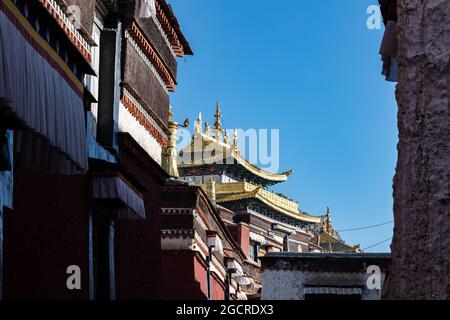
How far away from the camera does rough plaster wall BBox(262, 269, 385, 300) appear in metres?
19.9

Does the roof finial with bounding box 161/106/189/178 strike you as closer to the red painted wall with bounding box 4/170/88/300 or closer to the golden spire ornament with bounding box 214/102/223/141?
the red painted wall with bounding box 4/170/88/300

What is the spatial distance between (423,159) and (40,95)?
3.38 meters

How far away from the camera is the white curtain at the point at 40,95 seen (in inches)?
261

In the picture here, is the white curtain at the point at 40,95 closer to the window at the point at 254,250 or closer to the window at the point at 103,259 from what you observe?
the window at the point at 103,259

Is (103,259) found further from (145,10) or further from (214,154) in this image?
(214,154)

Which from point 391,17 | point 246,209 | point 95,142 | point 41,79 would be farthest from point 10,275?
point 246,209

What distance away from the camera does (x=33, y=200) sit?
10.3 meters

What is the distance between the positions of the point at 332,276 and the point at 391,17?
35.3ft

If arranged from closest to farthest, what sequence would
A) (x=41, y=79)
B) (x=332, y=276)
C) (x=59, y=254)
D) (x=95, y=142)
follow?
(x=41, y=79), (x=59, y=254), (x=95, y=142), (x=332, y=276)

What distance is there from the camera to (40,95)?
734 centimetres

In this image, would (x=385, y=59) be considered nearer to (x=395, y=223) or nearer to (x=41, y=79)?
(x=41, y=79)

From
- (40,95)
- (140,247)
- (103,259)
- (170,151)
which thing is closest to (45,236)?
(103,259)

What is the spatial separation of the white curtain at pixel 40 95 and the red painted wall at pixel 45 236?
5.02 feet
